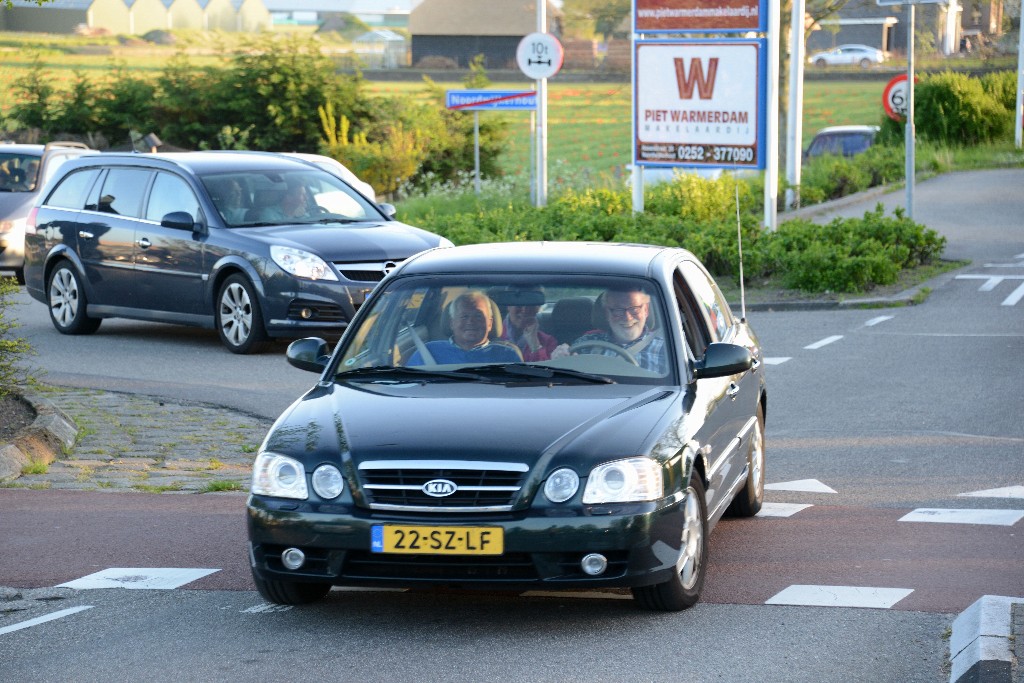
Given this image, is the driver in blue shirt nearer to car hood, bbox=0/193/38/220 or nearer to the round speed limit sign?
car hood, bbox=0/193/38/220

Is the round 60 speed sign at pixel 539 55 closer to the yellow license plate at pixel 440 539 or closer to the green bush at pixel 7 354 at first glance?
the green bush at pixel 7 354

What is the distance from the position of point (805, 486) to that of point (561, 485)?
3.61 metres

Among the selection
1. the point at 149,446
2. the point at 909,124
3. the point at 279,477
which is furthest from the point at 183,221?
the point at 909,124

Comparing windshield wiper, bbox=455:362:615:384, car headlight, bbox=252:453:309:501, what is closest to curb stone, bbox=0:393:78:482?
car headlight, bbox=252:453:309:501

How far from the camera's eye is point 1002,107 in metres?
41.3

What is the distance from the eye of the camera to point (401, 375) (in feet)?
23.1

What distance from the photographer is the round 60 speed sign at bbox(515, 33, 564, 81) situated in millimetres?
24766

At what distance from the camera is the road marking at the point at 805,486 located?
9.20 m

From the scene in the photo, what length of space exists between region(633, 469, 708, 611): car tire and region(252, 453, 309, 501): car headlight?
1.33 metres

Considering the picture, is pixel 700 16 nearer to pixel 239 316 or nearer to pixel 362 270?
pixel 362 270

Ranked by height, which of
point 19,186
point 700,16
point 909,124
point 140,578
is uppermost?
point 700,16

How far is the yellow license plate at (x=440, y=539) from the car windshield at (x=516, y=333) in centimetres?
106

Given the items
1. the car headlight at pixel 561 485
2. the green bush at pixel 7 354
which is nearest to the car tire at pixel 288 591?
the car headlight at pixel 561 485

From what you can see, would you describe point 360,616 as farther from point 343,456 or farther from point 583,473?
point 583,473
